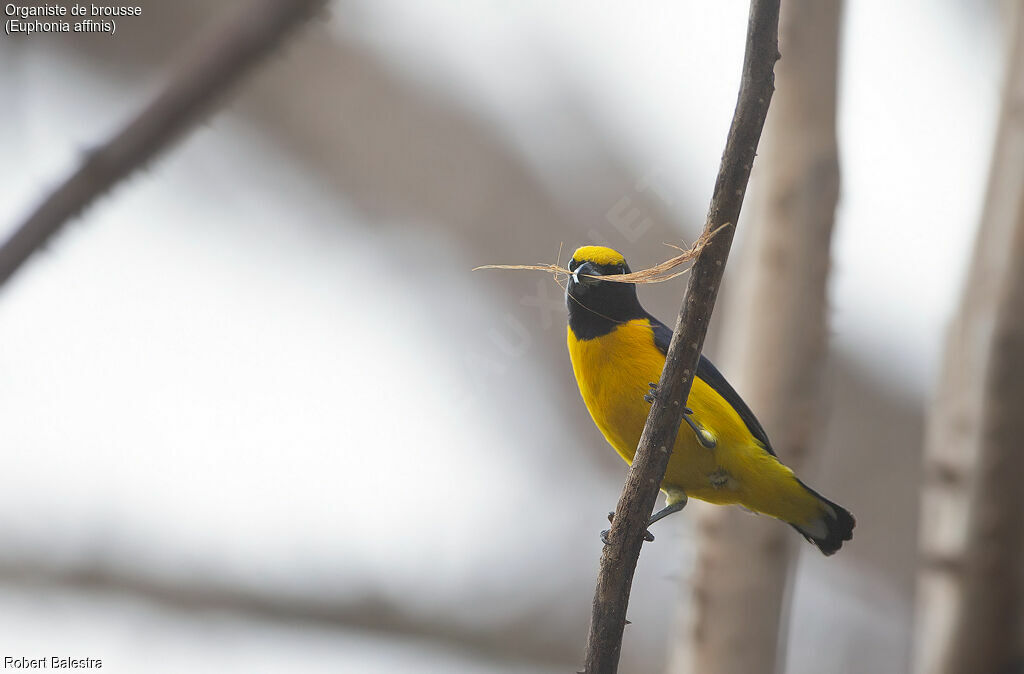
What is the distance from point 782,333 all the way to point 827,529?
941 millimetres

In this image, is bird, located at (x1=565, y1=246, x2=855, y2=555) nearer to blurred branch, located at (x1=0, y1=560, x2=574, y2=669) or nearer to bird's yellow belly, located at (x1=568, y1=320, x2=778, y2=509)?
bird's yellow belly, located at (x1=568, y1=320, x2=778, y2=509)

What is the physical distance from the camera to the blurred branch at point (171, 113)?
69 cm

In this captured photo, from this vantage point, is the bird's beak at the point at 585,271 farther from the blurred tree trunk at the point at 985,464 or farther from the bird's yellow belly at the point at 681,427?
the blurred tree trunk at the point at 985,464

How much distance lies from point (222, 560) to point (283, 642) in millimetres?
552

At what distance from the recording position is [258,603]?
4785 mm

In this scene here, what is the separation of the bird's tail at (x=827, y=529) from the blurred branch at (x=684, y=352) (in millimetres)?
795

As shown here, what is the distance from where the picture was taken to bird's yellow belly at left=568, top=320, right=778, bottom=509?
188 centimetres

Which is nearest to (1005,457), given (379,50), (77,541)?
(379,50)

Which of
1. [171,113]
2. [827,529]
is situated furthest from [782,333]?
[171,113]

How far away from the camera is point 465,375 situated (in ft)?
15.4

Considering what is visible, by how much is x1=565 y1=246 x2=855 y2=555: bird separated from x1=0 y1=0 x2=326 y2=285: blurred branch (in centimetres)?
118

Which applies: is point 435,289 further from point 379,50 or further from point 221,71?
point 221,71

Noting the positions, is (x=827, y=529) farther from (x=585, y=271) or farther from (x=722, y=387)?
(x=585, y=271)

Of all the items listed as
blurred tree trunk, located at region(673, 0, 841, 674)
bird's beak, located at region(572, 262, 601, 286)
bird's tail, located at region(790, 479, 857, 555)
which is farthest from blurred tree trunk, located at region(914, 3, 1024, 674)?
bird's beak, located at region(572, 262, 601, 286)
